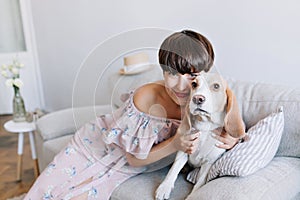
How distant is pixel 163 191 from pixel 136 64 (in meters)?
0.50

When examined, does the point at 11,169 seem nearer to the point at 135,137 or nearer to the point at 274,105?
the point at 135,137

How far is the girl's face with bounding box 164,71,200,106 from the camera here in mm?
987

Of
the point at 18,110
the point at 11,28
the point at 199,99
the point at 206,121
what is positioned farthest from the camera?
the point at 11,28

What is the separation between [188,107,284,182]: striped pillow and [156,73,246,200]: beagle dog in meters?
0.04

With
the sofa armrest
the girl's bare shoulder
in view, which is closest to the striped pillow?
the girl's bare shoulder

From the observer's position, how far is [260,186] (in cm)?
112

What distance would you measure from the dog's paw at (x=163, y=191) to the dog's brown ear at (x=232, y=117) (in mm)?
307

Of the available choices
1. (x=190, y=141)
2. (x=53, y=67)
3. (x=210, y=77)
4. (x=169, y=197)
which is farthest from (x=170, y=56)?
(x=53, y=67)

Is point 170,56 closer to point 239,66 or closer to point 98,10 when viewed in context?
point 239,66

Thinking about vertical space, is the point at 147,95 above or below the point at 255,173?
above

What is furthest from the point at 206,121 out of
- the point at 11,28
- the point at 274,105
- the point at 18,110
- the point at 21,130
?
the point at 11,28

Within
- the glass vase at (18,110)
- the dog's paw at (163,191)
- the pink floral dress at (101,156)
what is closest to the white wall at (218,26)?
the pink floral dress at (101,156)

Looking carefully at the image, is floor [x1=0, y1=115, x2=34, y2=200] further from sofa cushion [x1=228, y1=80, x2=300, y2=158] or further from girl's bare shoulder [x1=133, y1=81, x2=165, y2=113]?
sofa cushion [x1=228, y1=80, x2=300, y2=158]

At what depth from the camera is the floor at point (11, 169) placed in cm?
220
